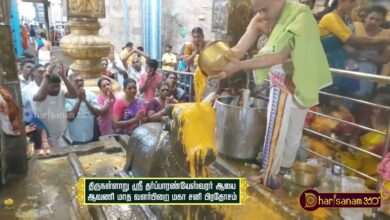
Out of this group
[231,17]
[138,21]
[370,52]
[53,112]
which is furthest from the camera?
[138,21]

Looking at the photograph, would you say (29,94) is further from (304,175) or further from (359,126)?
(359,126)

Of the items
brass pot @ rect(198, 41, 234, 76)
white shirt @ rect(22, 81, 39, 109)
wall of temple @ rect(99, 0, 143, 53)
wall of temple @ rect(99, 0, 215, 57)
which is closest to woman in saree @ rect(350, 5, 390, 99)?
brass pot @ rect(198, 41, 234, 76)

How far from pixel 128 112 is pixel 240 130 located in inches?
52.6

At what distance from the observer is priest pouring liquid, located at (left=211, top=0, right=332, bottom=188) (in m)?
2.00

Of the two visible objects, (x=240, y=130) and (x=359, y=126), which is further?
(x=240, y=130)

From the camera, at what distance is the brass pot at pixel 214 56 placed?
1.82 meters

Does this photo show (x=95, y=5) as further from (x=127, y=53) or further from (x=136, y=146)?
(x=136, y=146)

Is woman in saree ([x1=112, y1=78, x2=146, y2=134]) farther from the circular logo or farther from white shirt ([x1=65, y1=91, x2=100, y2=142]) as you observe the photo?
the circular logo

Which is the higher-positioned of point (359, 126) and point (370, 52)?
point (370, 52)

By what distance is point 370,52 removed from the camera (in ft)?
9.80

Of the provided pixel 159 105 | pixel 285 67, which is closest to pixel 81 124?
pixel 159 105

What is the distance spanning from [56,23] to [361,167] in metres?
13.1

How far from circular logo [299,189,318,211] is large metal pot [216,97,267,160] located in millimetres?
1021

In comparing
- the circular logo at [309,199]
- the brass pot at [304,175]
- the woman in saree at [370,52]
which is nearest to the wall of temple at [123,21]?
the woman in saree at [370,52]
